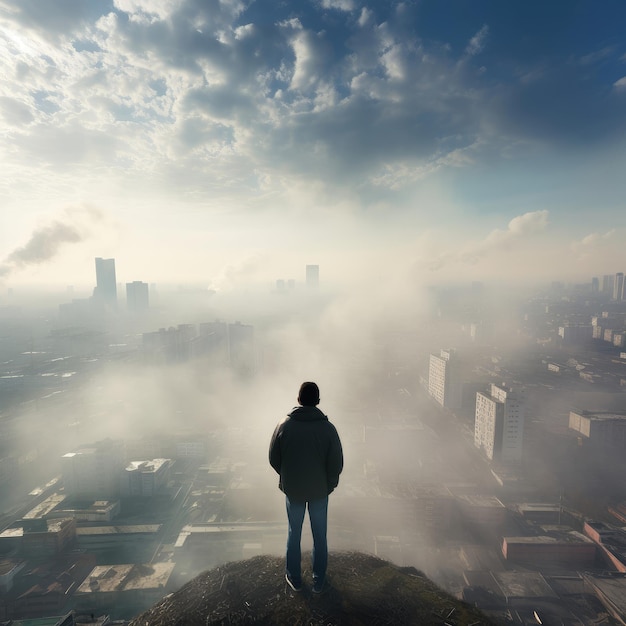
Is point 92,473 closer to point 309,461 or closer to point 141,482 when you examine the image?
point 141,482

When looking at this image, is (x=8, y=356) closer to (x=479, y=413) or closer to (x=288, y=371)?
(x=288, y=371)

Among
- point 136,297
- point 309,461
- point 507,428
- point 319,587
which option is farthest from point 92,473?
point 136,297

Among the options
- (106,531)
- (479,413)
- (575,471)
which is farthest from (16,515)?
(575,471)

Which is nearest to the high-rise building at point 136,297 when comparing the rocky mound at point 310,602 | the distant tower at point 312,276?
the distant tower at point 312,276

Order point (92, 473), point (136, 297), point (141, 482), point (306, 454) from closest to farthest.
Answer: point (306, 454), point (141, 482), point (92, 473), point (136, 297)

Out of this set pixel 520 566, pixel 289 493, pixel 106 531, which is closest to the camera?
pixel 289 493

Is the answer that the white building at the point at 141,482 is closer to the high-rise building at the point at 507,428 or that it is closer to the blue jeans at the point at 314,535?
the blue jeans at the point at 314,535
